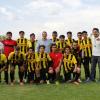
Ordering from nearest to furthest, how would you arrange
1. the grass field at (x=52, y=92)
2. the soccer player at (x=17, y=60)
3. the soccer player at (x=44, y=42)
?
1. the grass field at (x=52, y=92)
2. the soccer player at (x=17, y=60)
3. the soccer player at (x=44, y=42)

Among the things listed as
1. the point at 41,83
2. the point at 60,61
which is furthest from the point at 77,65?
the point at 41,83

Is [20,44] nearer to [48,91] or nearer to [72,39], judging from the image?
[72,39]

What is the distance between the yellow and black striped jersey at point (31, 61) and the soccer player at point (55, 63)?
56 centimetres

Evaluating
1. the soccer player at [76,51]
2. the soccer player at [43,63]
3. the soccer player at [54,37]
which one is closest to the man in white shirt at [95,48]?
the soccer player at [76,51]

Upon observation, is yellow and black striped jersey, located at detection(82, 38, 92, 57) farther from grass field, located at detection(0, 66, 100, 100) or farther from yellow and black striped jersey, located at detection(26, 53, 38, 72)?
yellow and black striped jersey, located at detection(26, 53, 38, 72)

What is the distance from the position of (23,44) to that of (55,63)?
1.33m

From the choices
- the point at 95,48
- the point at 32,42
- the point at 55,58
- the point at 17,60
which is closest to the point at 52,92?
the point at 17,60

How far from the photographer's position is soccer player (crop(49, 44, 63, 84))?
11.3 metres

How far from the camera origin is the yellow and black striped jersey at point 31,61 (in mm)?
11219

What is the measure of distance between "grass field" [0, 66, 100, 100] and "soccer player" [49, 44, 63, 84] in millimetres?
676

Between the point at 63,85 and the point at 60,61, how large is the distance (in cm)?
108

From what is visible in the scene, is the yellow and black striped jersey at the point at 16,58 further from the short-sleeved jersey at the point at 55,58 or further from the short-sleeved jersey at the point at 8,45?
the short-sleeved jersey at the point at 55,58

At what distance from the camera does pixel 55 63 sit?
11539 millimetres

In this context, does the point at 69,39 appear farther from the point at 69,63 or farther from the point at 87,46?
the point at 69,63
